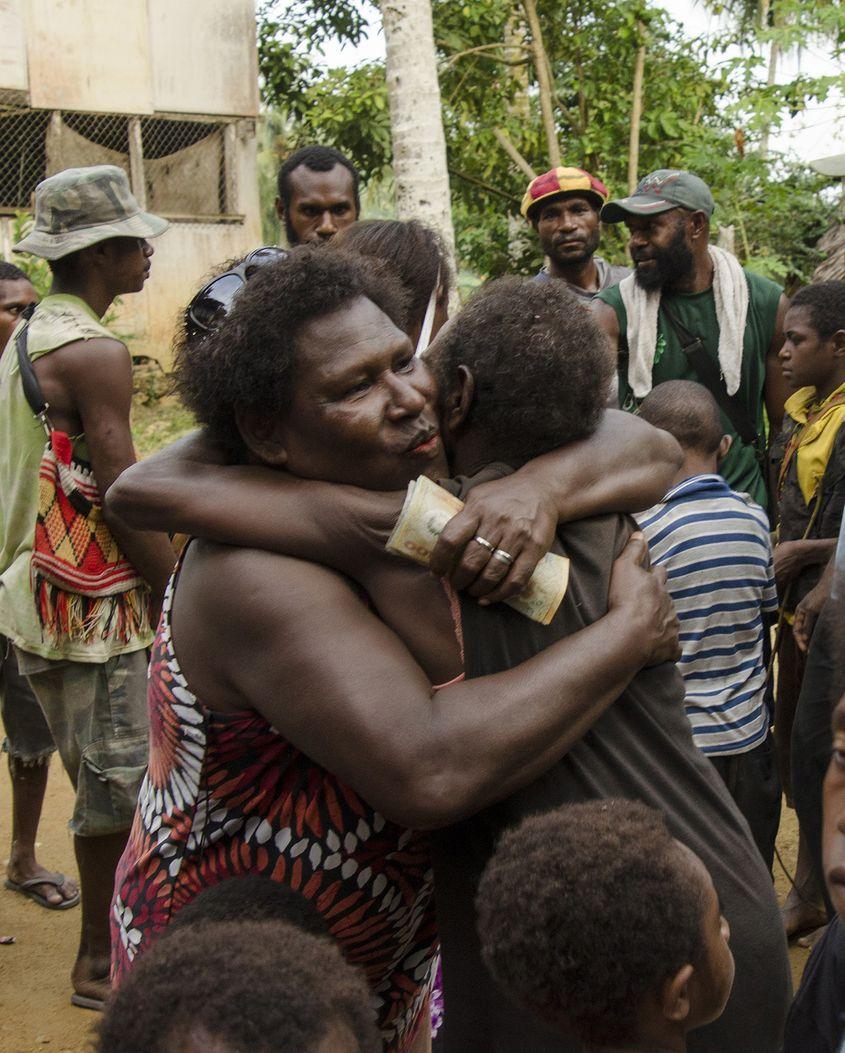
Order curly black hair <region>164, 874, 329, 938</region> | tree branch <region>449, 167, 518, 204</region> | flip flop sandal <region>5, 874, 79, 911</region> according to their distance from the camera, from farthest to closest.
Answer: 1. tree branch <region>449, 167, 518, 204</region>
2. flip flop sandal <region>5, 874, 79, 911</region>
3. curly black hair <region>164, 874, 329, 938</region>

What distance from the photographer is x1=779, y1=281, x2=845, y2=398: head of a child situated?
444cm

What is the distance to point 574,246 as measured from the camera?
566 centimetres

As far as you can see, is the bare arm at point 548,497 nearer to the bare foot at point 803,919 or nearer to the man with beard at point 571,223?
the bare foot at point 803,919

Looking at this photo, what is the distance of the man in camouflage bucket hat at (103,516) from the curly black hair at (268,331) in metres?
1.79

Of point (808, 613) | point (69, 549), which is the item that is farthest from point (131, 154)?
point (808, 613)

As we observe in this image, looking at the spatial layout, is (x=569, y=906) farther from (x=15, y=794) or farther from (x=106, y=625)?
(x=15, y=794)

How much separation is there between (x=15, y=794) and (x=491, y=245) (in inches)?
337

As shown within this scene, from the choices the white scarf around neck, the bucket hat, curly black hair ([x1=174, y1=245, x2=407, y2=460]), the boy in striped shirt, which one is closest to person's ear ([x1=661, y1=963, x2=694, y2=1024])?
curly black hair ([x1=174, y1=245, x2=407, y2=460])

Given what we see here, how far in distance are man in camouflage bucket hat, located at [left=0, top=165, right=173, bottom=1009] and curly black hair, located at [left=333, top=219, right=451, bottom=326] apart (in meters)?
1.18

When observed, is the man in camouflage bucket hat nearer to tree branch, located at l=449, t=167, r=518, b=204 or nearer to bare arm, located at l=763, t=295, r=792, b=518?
bare arm, located at l=763, t=295, r=792, b=518

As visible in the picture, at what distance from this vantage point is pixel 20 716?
451 centimetres

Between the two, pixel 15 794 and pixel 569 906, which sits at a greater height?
pixel 569 906

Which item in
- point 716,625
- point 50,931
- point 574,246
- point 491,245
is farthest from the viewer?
point 491,245

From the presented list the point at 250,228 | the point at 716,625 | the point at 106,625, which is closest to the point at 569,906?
the point at 716,625
